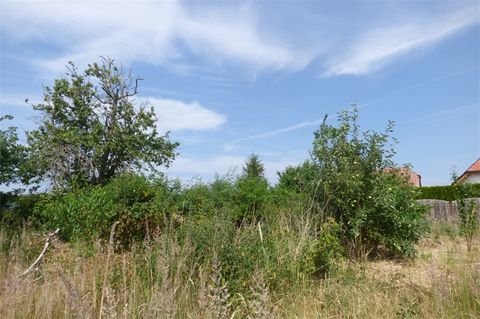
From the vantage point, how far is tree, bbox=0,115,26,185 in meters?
12.8

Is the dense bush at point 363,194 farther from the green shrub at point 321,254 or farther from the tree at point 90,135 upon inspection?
the tree at point 90,135

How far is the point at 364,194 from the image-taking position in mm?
6348

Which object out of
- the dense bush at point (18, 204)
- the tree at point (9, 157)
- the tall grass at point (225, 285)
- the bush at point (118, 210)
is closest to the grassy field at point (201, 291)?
the tall grass at point (225, 285)

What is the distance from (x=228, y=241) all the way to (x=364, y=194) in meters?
2.82

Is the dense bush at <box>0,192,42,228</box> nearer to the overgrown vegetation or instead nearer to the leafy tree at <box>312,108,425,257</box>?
the overgrown vegetation

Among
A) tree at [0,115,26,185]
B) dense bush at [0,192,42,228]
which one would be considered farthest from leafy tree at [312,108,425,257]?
tree at [0,115,26,185]

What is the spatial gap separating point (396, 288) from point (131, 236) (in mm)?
4024

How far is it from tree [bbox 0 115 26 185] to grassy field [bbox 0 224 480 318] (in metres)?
9.45

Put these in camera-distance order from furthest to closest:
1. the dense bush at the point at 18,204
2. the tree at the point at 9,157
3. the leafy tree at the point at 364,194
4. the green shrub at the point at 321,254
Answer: the tree at the point at 9,157 < the dense bush at the point at 18,204 < the leafy tree at the point at 364,194 < the green shrub at the point at 321,254

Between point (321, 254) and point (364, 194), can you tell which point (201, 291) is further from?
point (364, 194)

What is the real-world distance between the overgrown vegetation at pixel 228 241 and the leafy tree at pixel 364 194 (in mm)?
17

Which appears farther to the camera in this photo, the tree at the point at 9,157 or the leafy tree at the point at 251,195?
the tree at the point at 9,157

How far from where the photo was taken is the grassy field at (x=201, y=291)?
2.58 meters

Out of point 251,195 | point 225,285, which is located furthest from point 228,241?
point 251,195
